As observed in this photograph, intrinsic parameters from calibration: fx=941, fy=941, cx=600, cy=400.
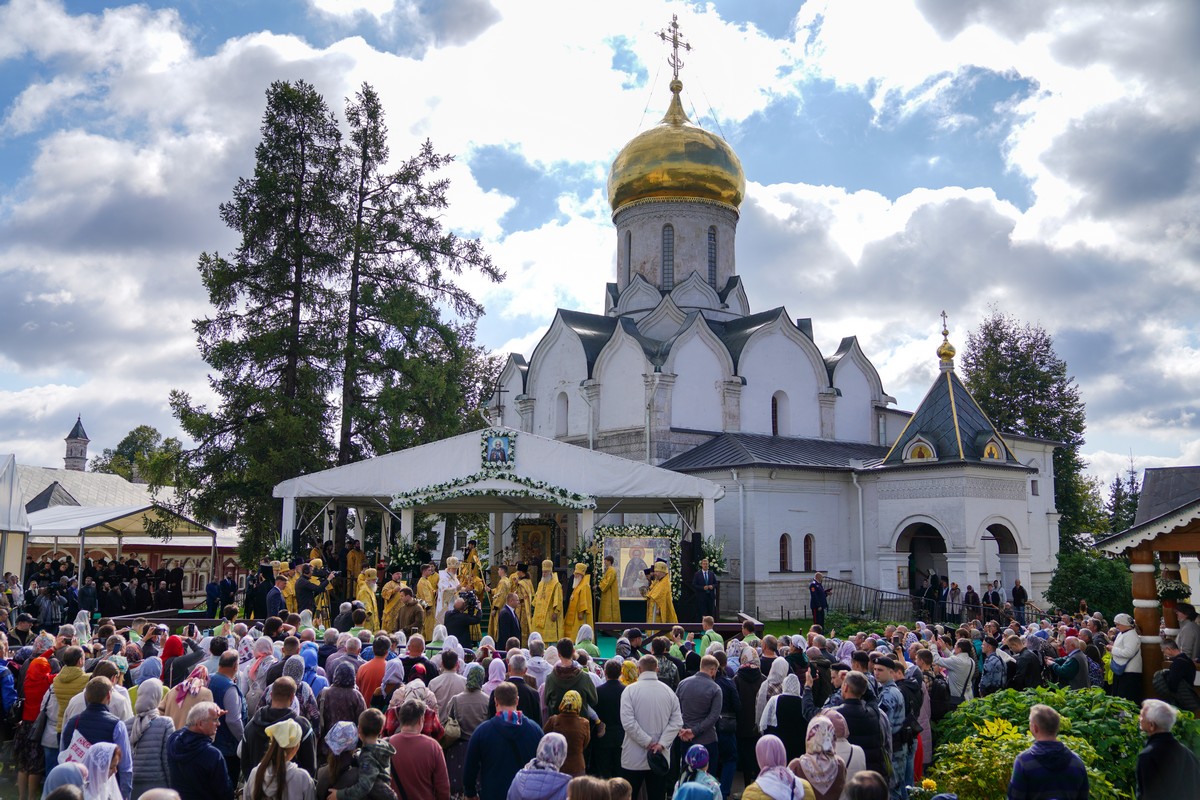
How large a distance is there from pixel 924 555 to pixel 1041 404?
14.5m

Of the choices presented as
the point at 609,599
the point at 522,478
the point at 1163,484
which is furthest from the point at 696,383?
the point at 1163,484

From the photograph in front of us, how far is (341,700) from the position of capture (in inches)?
283

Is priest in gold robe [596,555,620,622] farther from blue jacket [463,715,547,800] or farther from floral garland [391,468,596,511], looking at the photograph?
blue jacket [463,715,547,800]

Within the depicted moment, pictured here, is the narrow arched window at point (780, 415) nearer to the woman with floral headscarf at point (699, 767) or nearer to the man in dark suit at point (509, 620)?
the man in dark suit at point (509, 620)

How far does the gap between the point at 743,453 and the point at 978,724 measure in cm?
1680

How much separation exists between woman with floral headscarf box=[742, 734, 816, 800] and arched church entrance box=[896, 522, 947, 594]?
892 inches

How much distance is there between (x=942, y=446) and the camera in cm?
2459

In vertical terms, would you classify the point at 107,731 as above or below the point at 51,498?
below

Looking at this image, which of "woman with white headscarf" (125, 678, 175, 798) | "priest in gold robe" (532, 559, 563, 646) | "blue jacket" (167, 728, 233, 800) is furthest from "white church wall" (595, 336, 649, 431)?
"blue jacket" (167, 728, 233, 800)

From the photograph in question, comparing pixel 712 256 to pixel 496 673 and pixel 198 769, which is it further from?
pixel 198 769

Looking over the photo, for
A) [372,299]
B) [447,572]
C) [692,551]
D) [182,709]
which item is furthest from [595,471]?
[182,709]

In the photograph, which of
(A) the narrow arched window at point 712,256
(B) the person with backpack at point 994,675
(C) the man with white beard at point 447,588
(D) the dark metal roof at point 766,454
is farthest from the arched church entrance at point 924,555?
(B) the person with backpack at point 994,675

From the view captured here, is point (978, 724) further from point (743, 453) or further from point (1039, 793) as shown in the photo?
point (743, 453)

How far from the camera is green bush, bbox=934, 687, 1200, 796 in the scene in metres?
7.91
